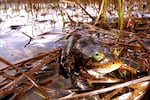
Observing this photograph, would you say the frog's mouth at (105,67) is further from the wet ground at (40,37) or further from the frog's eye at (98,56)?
the wet ground at (40,37)

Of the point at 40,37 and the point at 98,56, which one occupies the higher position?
the point at 98,56

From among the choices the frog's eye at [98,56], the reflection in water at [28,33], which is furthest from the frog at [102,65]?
the reflection in water at [28,33]

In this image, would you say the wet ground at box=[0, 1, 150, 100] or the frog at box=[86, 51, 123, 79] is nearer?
the frog at box=[86, 51, 123, 79]

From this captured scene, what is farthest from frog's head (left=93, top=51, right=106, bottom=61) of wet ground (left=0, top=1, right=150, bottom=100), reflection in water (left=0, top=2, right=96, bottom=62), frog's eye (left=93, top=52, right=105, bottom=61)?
reflection in water (left=0, top=2, right=96, bottom=62)

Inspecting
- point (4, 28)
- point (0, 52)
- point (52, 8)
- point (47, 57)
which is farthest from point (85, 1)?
point (47, 57)

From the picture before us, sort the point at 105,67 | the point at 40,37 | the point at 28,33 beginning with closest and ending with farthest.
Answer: the point at 105,67
the point at 40,37
the point at 28,33

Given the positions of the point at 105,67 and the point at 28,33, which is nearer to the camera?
the point at 105,67

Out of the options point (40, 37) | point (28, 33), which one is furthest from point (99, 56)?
point (28, 33)

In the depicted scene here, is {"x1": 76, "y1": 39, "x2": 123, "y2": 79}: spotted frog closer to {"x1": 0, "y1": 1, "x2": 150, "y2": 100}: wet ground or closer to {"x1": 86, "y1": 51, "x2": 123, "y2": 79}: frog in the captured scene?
{"x1": 86, "y1": 51, "x2": 123, "y2": 79}: frog

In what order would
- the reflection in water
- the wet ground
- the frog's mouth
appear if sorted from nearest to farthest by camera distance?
1. the frog's mouth
2. the wet ground
3. the reflection in water

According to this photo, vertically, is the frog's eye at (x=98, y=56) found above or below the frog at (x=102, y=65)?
above

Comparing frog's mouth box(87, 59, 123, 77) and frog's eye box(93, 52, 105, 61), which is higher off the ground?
frog's eye box(93, 52, 105, 61)

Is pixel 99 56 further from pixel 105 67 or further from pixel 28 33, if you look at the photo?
pixel 28 33
